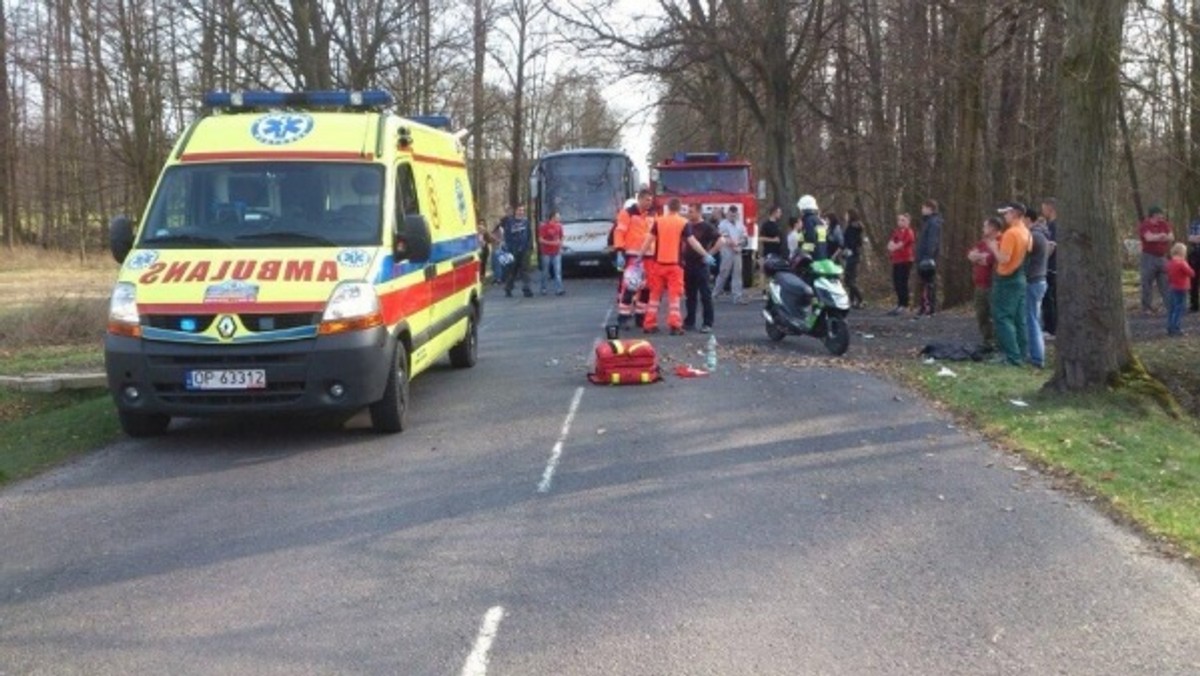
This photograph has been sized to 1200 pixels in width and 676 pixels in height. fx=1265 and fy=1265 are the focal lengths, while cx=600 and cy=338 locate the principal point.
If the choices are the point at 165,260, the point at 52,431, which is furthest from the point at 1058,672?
the point at 52,431

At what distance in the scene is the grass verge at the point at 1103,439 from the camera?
24.5 feet

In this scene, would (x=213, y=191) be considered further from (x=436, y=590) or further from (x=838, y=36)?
(x=838, y=36)

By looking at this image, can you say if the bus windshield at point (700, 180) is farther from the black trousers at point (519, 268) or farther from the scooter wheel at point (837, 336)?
the scooter wheel at point (837, 336)

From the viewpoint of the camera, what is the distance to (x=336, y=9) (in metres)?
28.0

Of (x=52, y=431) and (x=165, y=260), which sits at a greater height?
(x=165, y=260)

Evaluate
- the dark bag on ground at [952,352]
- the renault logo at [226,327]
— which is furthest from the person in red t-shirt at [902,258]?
the renault logo at [226,327]

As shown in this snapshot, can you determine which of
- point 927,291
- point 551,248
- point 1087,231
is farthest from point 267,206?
point 551,248

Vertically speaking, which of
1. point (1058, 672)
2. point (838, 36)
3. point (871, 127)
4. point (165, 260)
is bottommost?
point (1058, 672)

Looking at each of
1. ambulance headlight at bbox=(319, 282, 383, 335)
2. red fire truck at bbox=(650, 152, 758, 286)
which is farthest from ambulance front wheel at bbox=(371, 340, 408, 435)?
red fire truck at bbox=(650, 152, 758, 286)

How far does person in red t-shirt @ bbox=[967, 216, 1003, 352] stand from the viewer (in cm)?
1410

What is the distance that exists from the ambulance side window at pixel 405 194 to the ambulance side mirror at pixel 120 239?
2.17 metres

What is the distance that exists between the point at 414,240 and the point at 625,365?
10.6 feet

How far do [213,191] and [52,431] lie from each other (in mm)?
2534

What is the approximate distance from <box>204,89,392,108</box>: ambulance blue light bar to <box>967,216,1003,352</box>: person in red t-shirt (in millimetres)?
6751
